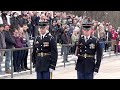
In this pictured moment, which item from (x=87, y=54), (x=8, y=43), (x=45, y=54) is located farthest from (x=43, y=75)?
(x=8, y=43)

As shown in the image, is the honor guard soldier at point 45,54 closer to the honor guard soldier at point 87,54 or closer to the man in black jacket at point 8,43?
the honor guard soldier at point 87,54

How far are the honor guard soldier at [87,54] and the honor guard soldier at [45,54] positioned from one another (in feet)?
1.72

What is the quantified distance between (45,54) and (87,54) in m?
0.89

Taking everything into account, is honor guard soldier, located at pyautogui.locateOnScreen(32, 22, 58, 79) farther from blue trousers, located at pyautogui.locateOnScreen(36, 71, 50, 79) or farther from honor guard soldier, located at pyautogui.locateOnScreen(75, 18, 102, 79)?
honor guard soldier, located at pyautogui.locateOnScreen(75, 18, 102, 79)

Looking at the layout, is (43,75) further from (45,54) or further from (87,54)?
(87,54)

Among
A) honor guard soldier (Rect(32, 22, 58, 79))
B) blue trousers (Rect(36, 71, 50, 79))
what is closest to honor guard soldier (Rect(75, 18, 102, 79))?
honor guard soldier (Rect(32, 22, 58, 79))

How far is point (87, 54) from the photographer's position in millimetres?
8312

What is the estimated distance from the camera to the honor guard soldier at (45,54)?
8.44 metres

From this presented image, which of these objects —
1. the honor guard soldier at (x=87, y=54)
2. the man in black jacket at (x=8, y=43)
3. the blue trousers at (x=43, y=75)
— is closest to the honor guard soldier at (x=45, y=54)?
the blue trousers at (x=43, y=75)

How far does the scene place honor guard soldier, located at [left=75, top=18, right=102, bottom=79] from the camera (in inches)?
324

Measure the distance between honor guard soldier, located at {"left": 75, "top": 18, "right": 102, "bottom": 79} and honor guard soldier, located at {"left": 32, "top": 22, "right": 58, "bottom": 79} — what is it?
1.72ft

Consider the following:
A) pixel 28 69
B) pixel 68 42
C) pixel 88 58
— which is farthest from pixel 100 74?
pixel 88 58
